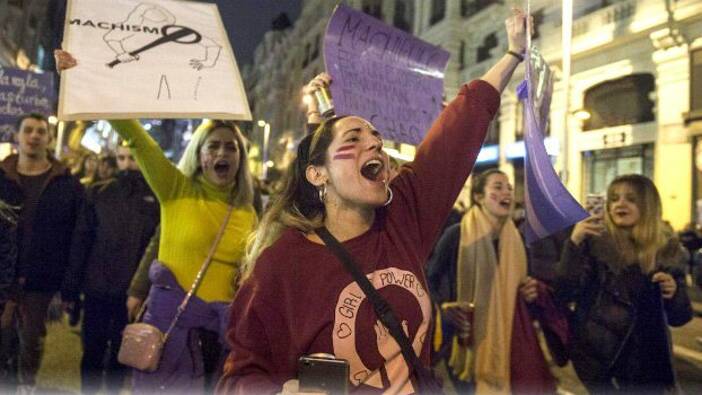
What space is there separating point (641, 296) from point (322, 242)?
205cm

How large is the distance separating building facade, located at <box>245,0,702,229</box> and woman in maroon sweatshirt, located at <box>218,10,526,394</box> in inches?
96.8

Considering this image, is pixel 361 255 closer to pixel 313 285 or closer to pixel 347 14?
pixel 313 285

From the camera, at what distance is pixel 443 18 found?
24.1 ft

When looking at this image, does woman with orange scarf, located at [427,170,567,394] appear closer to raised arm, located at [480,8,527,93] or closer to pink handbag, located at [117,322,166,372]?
raised arm, located at [480,8,527,93]

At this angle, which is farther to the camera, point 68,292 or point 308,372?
point 68,292

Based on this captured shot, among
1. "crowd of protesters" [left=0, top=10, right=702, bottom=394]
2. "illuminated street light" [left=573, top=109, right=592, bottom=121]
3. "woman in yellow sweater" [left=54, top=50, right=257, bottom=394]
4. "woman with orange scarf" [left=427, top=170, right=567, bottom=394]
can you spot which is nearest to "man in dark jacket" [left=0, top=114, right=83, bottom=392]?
"crowd of protesters" [left=0, top=10, right=702, bottom=394]

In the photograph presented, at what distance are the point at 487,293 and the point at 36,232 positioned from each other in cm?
297

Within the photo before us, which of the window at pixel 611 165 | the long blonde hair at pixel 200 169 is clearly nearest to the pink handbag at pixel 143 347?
the long blonde hair at pixel 200 169

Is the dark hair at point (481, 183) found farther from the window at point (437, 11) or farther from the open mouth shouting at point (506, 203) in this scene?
the window at point (437, 11)

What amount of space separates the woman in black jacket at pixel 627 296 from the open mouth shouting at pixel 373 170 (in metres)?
1.75

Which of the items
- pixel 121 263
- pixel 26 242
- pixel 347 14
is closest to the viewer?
pixel 347 14

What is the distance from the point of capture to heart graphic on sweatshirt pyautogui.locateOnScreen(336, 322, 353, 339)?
1.59m

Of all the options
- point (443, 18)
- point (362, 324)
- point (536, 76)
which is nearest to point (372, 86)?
point (536, 76)

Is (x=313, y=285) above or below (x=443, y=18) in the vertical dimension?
below
